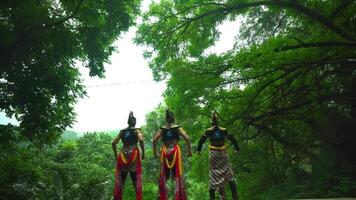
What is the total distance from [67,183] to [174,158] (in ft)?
31.3

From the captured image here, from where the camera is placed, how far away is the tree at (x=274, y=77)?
33.2ft

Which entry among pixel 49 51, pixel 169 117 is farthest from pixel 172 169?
pixel 49 51

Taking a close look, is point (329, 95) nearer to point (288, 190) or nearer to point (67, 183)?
point (288, 190)

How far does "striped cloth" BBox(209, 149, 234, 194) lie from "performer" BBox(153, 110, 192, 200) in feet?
2.42

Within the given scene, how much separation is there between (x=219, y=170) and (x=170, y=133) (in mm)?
1340

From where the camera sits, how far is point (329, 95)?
12734 mm

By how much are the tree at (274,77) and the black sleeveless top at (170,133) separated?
176 inches

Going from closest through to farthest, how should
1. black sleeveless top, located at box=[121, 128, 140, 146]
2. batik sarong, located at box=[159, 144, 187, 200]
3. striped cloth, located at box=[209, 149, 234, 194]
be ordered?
1. batik sarong, located at box=[159, 144, 187, 200]
2. black sleeveless top, located at box=[121, 128, 140, 146]
3. striped cloth, located at box=[209, 149, 234, 194]

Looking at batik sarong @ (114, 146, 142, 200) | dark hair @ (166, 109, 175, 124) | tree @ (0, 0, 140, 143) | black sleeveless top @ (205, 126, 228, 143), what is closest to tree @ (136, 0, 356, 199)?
tree @ (0, 0, 140, 143)

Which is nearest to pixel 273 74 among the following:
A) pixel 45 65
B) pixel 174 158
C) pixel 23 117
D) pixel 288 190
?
pixel 288 190

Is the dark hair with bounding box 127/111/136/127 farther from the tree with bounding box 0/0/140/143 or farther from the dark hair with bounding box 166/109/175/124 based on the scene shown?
the tree with bounding box 0/0/140/143

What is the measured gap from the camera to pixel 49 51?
39.2 ft

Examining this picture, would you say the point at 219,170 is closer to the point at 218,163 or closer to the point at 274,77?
the point at 218,163

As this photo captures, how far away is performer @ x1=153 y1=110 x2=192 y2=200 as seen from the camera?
6270 millimetres
